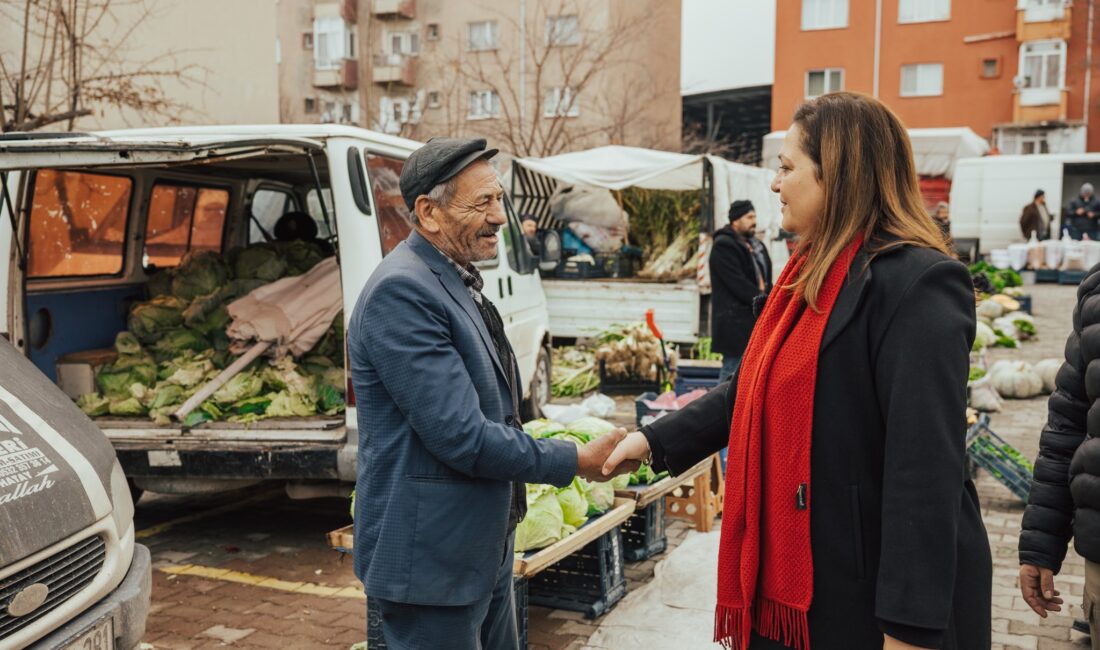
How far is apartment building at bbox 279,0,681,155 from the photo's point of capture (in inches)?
1144

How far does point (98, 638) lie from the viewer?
3125 mm

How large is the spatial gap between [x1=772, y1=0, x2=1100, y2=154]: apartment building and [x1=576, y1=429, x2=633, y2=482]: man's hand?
118ft

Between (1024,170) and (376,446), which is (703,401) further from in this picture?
(1024,170)

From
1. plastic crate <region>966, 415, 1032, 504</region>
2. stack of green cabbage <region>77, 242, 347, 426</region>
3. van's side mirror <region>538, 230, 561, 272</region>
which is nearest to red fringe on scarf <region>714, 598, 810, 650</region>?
stack of green cabbage <region>77, 242, 347, 426</region>

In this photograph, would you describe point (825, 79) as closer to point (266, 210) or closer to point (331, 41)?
point (331, 41)

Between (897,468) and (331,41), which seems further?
(331,41)

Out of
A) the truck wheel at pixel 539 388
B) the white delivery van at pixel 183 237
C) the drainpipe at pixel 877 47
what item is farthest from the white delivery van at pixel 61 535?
the drainpipe at pixel 877 47

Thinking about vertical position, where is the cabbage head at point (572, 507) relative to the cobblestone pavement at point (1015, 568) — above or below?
above

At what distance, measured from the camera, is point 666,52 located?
37.2m

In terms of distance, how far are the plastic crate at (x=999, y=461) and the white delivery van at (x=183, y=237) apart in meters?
3.53

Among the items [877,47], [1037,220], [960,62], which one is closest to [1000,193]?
[1037,220]

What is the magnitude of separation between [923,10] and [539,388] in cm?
3365

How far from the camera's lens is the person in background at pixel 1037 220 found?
77.0 feet

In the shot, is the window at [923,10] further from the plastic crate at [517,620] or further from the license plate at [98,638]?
the license plate at [98,638]
